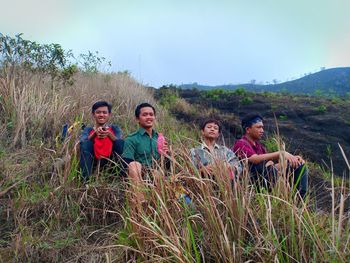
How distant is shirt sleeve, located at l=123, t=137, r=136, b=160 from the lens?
4.25 meters

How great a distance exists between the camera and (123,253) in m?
2.93

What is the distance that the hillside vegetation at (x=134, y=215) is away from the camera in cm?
260

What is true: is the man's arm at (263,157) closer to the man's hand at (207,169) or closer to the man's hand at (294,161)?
the man's hand at (294,161)

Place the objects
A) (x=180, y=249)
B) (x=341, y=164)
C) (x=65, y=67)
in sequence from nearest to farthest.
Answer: (x=180, y=249), (x=65, y=67), (x=341, y=164)

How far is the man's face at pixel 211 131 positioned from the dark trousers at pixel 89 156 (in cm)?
91

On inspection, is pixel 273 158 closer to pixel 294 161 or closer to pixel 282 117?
pixel 294 161

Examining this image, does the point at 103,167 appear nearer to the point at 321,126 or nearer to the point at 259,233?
the point at 259,233

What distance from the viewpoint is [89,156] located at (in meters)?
4.34

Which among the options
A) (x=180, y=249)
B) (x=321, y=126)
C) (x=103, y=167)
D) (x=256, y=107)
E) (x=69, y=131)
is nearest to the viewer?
(x=180, y=249)

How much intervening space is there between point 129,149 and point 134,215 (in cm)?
136

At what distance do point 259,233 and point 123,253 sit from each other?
3.07 feet

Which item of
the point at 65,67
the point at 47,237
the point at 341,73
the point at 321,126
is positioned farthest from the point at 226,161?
the point at 341,73

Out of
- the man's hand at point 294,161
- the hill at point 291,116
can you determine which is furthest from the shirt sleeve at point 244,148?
the hill at point 291,116

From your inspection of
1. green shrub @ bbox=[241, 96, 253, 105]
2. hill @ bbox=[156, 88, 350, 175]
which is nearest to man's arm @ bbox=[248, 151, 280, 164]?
hill @ bbox=[156, 88, 350, 175]
